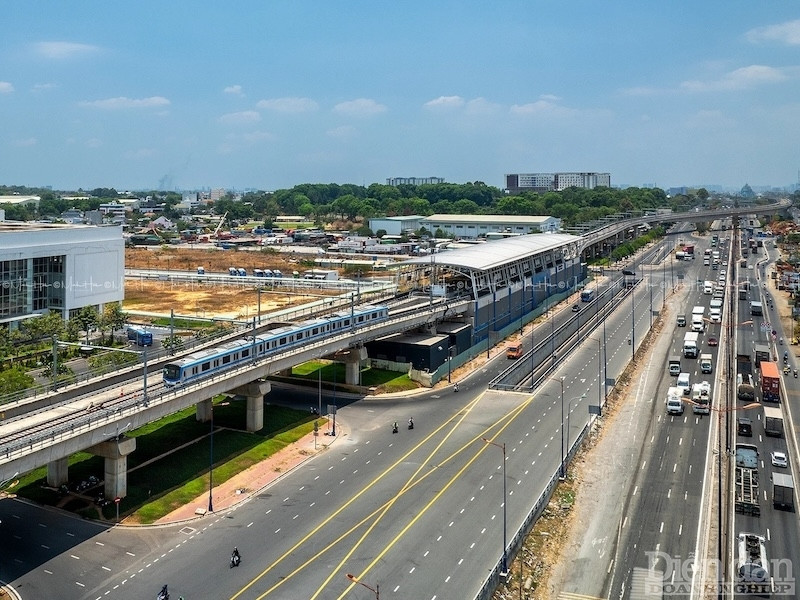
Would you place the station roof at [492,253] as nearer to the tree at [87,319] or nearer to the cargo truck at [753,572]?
the tree at [87,319]

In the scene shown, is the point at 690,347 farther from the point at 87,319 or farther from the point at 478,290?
the point at 87,319

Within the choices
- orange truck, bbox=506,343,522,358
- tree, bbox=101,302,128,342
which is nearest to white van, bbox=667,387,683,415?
orange truck, bbox=506,343,522,358

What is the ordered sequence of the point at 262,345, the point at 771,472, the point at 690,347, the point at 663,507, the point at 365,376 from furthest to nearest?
the point at 690,347 < the point at 365,376 < the point at 262,345 < the point at 771,472 < the point at 663,507

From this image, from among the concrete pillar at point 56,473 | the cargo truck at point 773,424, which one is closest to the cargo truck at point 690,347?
the cargo truck at point 773,424

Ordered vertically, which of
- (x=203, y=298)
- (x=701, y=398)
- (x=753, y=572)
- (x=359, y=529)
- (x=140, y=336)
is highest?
(x=203, y=298)

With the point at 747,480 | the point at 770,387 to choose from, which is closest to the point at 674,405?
the point at 770,387

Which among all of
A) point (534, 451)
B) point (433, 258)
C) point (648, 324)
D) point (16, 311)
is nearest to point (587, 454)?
point (534, 451)

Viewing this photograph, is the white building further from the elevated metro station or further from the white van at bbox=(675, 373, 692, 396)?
the white van at bbox=(675, 373, 692, 396)
